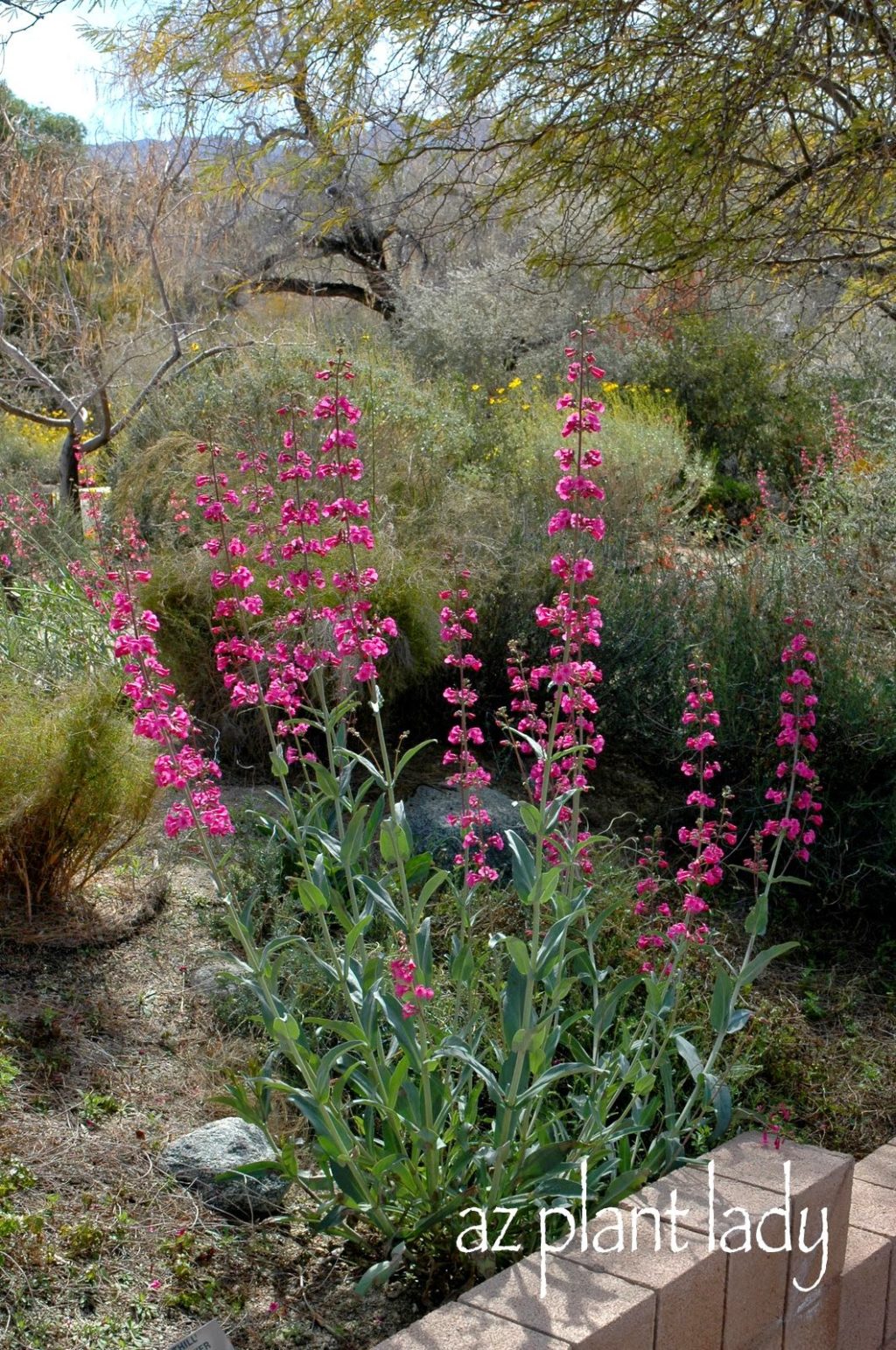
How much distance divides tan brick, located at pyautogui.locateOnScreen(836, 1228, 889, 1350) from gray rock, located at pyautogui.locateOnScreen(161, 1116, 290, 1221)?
124 centimetres

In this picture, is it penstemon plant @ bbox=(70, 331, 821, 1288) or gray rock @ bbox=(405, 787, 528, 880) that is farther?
gray rock @ bbox=(405, 787, 528, 880)

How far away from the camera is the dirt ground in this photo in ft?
8.52

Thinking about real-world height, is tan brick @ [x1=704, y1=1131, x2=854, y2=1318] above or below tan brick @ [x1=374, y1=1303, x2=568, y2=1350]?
below

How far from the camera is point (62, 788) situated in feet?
13.6

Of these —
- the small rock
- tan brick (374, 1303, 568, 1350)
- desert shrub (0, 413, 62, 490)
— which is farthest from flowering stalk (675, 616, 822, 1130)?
desert shrub (0, 413, 62, 490)

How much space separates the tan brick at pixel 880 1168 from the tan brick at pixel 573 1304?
1108mm

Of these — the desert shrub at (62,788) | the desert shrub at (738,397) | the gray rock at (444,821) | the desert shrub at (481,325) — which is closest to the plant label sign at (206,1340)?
the desert shrub at (62,788)

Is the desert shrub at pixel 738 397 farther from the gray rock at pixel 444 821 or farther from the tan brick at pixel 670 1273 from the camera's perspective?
the tan brick at pixel 670 1273

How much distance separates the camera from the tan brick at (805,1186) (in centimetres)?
271

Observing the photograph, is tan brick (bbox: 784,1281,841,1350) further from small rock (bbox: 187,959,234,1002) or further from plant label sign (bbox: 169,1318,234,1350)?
small rock (bbox: 187,959,234,1002)

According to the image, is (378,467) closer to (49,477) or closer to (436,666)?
(436,666)

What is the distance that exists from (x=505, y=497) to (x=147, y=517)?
2.14 metres

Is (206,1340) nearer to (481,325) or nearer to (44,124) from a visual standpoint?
(481,325)

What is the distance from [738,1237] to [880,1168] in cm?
88
